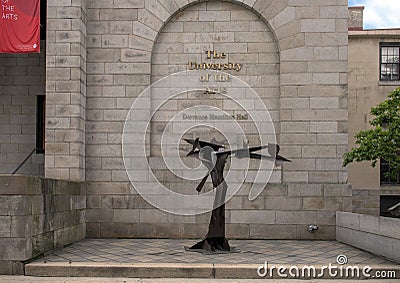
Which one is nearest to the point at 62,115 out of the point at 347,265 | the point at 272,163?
the point at 272,163

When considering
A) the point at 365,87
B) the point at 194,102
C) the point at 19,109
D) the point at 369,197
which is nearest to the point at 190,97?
the point at 194,102

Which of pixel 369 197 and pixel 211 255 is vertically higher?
pixel 211 255

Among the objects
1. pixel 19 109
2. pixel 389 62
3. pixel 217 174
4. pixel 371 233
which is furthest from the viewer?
pixel 389 62

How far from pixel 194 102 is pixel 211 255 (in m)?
4.97

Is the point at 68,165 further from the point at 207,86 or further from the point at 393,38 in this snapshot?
the point at 393,38

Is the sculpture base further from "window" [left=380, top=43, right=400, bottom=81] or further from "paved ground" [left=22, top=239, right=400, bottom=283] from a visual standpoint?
"window" [left=380, top=43, right=400, bottom=81]

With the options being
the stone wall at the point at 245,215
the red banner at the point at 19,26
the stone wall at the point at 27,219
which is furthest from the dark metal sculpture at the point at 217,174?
the red banner at the point at 19,26

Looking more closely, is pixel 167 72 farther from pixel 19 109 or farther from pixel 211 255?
pixel 211 255

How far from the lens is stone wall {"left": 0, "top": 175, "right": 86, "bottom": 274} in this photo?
10445mm

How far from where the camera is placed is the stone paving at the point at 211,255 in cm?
1101

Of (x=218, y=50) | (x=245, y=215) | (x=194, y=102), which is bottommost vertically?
(x=245, y=215)

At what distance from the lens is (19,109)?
16.4 metres

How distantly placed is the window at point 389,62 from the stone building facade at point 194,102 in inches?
456

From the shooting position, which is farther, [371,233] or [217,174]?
[371,233]
